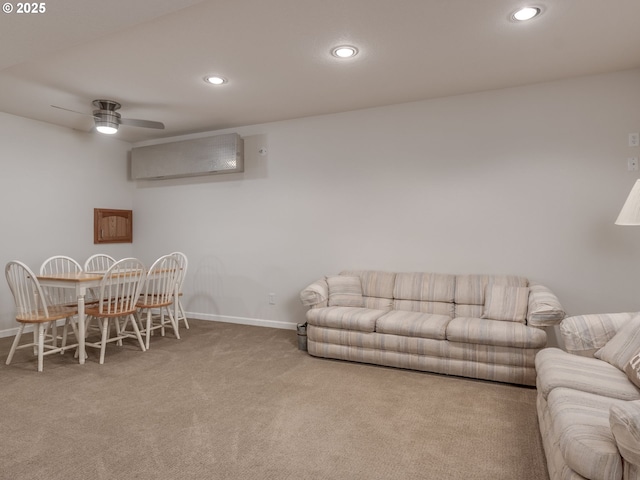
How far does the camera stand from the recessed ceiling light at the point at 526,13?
241 centimetres

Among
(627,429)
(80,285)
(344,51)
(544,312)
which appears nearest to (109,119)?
(80,285)

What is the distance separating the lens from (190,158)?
5105 mm

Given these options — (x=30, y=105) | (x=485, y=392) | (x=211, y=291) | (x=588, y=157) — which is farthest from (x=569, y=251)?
(x=30, y=105)

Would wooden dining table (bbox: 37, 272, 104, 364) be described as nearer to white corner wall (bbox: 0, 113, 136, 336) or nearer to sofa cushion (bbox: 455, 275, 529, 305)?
white corner wall (bbox: 0, 113, 136, 336)

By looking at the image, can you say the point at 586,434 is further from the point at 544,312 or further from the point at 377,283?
the point at 377,283

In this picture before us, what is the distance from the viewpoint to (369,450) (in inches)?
81.7

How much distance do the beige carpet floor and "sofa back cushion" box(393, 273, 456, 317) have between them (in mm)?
724

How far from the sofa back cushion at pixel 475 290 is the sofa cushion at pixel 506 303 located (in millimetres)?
141

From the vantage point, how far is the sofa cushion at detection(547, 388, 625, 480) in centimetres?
133

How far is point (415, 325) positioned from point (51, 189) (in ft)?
15.1

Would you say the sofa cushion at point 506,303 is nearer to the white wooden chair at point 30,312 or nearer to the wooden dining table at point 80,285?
the wooden dining table at point 80,285

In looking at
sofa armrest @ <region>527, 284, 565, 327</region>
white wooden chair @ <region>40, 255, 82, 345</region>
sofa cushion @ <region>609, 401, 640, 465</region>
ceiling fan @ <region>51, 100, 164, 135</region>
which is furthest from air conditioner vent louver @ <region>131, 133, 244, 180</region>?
sofa cushion @ <region>609, 401, 640, 465</region>

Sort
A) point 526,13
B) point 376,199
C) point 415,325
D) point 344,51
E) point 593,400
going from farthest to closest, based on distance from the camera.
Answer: point 376,199 → point 415,325 → point 344,51 → point 526,13 → point 593,400

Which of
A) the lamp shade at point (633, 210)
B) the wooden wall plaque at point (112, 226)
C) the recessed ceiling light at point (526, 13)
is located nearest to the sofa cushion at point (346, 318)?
the lamp shade at point (633, 210)
